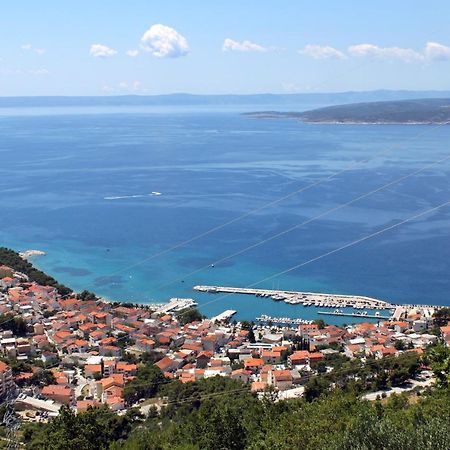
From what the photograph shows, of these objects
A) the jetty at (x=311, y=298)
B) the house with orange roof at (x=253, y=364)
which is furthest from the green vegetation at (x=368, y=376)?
the jetty at (x=311, y=298)

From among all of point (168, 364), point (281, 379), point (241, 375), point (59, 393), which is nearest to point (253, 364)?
point (241, 375)

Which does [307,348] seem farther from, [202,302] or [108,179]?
[108,179]

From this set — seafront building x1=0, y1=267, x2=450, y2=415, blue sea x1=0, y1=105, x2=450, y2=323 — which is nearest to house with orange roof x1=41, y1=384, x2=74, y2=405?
seafront building x1=0, y1=267, x2=450, y2=415

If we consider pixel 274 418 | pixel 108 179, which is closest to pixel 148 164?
pixel 108 179

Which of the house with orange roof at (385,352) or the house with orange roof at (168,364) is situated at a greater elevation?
the house with orange roof at (385,352)

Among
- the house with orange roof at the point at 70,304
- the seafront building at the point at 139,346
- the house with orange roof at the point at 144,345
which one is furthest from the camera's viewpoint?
the house with orange roof at the point at 70,304

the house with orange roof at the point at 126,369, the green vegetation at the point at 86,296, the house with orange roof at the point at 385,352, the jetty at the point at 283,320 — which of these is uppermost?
the house with orange roof at the point at 385,352

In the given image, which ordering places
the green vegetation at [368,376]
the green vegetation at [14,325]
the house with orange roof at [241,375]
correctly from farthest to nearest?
the green vegetation at [14,325] → the house with orange roof at [241,375] → the green vegetation at [368,376]

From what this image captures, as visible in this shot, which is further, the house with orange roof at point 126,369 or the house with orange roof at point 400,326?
the house with orange roof at point 400,326

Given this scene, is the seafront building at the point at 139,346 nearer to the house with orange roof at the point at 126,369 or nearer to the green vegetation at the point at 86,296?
the house with orange roof at the point at 126,369
